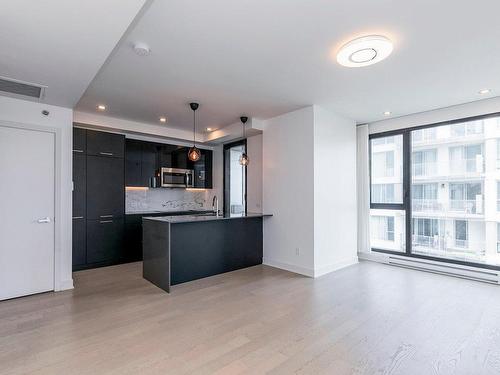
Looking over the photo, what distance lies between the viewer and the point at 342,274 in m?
4.36

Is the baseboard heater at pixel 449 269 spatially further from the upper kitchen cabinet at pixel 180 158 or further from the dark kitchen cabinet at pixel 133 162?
the dark kitchen cabinet at pixel 133 162

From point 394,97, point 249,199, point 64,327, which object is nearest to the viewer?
Answer: point 64,327

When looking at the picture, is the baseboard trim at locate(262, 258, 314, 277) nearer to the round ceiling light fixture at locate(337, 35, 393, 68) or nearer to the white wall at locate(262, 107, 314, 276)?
the white wall at locate(262, 107, 314, 276)

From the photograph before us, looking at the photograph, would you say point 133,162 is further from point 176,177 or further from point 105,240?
point 105,240

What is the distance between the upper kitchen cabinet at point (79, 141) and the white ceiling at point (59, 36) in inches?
74.8

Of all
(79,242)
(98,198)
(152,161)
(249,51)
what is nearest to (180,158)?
(152,161)

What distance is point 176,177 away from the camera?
607cm

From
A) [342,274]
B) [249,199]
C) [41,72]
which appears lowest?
[342,274]

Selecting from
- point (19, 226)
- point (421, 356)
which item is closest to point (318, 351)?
point (421, 356)

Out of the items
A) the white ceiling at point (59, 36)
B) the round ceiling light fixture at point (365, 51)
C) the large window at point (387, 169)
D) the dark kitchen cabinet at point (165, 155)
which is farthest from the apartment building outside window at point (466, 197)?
the dark kitchen cabinet at point (165, 155)

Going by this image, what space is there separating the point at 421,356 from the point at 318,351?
2.66ft

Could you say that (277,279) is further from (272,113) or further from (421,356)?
(272,113)

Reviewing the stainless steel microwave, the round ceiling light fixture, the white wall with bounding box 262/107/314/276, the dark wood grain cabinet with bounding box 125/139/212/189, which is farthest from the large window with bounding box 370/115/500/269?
the stainless steel microwave

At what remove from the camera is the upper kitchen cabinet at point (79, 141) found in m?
4.57
